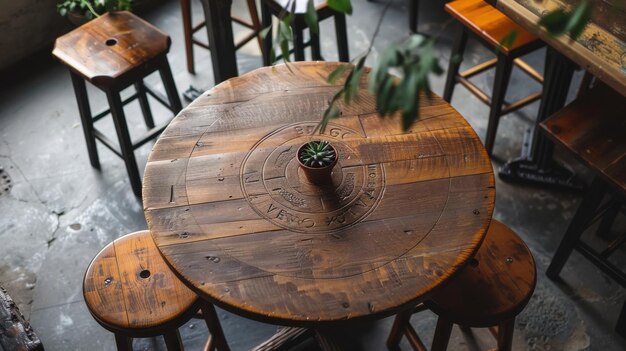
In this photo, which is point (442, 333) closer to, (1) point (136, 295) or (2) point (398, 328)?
(2) point (398, 328)

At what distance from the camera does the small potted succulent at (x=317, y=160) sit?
2.14 metres

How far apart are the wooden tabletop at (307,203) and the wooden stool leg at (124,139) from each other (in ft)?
2.78

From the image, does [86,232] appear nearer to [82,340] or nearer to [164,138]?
[82,340]

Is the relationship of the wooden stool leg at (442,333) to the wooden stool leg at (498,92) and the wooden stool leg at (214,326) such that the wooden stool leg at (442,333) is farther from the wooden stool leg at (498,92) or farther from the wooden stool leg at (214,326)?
the wooden stool leg at (498,92)

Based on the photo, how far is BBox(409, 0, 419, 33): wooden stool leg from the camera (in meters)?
4.33

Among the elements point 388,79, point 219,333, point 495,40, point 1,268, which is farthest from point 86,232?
point 388,79

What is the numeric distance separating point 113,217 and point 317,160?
1696 mm

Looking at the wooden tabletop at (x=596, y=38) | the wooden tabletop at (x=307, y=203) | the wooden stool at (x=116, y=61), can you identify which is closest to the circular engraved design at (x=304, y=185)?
the wooden tabletop at (x=307, y=203)

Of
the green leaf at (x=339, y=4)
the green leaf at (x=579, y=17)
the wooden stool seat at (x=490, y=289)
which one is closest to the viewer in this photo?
the green leaf at (x=579, y=17)

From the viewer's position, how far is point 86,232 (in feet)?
11.1

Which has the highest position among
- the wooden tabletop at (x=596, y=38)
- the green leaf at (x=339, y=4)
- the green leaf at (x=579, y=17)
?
the green leaf at (x=579, y=17)

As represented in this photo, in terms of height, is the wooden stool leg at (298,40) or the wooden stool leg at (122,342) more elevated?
the wooden stool leg at (298,40)

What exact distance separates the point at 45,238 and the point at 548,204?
2657 mm

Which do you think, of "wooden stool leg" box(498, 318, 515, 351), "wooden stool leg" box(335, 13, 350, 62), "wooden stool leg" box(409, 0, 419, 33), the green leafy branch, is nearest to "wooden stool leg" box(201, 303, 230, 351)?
"wooden stool leg" box(498, 318, 515, 351)
